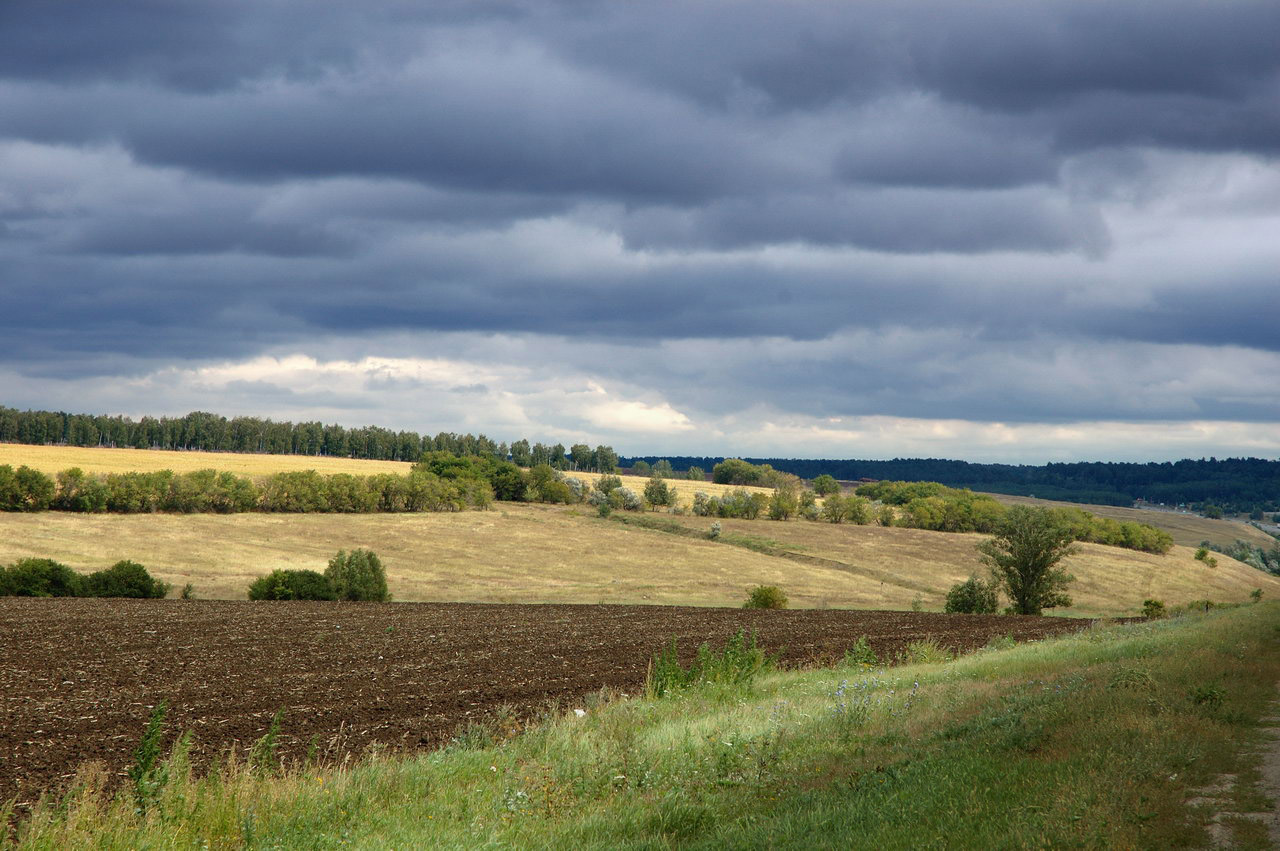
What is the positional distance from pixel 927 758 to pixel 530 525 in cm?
9673

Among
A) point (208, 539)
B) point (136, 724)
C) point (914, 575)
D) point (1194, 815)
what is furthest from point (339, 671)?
point (914, 575)

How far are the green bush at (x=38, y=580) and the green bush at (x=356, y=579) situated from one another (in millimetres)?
13251

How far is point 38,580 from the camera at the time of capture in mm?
49156

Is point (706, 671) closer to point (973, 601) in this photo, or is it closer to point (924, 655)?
point (924, 655)

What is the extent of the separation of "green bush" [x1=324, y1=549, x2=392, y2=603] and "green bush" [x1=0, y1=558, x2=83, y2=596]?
1325 cm

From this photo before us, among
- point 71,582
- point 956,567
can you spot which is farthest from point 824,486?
point 71,582

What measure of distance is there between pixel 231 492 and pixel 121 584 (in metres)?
46.3

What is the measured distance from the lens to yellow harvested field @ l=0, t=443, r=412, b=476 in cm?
11081

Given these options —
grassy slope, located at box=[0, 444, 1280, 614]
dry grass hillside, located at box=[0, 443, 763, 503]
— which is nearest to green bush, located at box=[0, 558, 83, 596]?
grassy slope, located at box=[0, 444, 1280, 614]

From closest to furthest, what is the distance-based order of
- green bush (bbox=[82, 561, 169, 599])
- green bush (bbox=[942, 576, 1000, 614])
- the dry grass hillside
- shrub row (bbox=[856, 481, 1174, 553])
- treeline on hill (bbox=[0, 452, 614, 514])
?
green bush (bbox=[82, 561, 169, 599]), green bush (bbox=[942, 576, 1000, 614]), treeline on hill (bbox=[0, 452, 614, 514]), the dry grass hillside, shrub row (bbox=[856, 481, 1174, 553])

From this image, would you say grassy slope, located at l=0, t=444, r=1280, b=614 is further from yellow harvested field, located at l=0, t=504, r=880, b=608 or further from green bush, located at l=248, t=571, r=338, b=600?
green bush, located at l=248, t=571, r=338, b=600

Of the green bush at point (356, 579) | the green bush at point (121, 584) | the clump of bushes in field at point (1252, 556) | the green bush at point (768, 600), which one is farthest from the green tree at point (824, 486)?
the green bush at point (121, 584)

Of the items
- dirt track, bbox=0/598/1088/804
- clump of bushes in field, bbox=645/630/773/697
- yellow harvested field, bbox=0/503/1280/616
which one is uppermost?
clump of bushes in field, bbox=645/630/773/697

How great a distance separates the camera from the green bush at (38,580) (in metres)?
49.1
